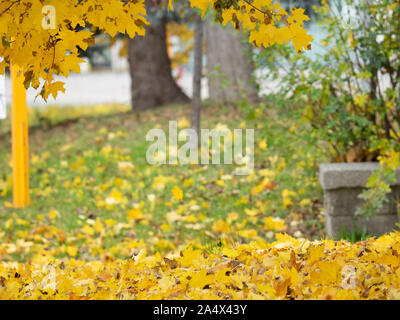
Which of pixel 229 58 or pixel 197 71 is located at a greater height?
pixel 229 58

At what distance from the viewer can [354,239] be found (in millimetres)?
4203

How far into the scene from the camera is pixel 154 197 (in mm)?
5848

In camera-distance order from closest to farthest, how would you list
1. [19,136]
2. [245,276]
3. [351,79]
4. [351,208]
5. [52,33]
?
A: [52,33] → [245,276] → [351,208] → [351,79] → [19,136]

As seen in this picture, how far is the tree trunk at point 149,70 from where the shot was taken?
370 inches

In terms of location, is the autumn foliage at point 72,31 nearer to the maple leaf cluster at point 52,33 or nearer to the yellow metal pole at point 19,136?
the maple leaf cluster at point 52,33

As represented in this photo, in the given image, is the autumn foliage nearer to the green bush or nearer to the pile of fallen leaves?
the pile of fallen leaves

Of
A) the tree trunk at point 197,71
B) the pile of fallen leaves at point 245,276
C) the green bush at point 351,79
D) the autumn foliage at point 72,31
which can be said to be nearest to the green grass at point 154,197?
the green bush at point 351,79

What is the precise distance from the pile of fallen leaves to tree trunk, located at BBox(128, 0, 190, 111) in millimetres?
6513

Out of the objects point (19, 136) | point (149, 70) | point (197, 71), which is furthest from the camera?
point (149, 70)

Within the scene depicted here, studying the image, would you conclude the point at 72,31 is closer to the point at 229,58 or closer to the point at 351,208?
the point at 351,208

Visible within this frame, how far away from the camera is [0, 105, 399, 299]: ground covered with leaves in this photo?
248 cm

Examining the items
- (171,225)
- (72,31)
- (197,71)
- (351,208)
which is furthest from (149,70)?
(72,31)

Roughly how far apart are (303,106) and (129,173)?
8.14 ft

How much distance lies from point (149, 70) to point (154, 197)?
160 inches
